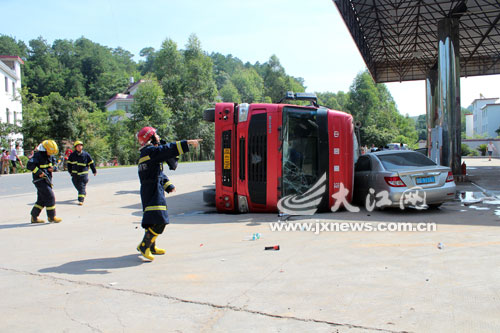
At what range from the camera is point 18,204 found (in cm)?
1191

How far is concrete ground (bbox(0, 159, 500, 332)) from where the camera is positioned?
3639mm

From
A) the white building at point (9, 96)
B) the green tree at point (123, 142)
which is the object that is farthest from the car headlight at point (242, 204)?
the green tree at point (123, 142)

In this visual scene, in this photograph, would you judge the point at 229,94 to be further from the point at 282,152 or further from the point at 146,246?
the point at 146,246

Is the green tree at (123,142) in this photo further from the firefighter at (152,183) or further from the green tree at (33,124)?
the firefighter at (152,183)

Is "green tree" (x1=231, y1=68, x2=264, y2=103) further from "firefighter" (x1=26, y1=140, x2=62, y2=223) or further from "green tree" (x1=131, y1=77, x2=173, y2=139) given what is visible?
"firefighter" (x1=26, y1=140, x2=62, y2=223)

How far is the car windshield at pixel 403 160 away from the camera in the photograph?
31.8 feet

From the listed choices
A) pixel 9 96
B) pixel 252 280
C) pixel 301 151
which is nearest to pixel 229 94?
pixel 9 96

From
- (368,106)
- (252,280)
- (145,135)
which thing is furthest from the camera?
(368,106)

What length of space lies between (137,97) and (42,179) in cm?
4646

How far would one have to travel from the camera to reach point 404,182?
30.1 feet

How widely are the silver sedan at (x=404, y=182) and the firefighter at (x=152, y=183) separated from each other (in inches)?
204

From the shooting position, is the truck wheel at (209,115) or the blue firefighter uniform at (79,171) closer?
the truck wheel at (209,115)

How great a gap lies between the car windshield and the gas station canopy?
957 cm

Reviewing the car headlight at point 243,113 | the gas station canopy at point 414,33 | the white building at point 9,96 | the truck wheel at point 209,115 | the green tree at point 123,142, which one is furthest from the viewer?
the green tree at point 123,142
